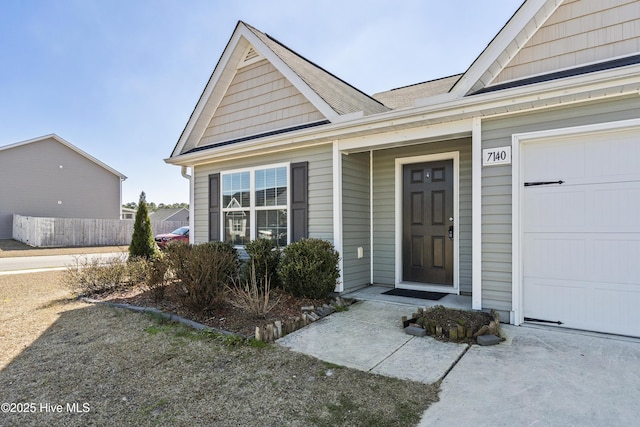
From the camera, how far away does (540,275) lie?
419cm

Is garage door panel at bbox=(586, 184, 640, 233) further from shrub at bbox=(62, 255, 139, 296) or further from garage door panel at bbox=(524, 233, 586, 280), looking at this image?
shrub at bbox=(62, 255, 139, 296)

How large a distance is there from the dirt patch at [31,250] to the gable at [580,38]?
13.0 meters

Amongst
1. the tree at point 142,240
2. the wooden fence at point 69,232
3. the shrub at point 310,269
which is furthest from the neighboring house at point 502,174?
the wooden fence at point 69,232

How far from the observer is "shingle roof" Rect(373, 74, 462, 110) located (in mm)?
7688

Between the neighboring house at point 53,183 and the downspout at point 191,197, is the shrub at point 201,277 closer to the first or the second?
the downspout at point 191,197

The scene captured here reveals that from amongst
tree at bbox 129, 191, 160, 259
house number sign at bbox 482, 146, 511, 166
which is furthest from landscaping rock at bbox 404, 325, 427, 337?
tree at bbox 129, 191, 160, 259

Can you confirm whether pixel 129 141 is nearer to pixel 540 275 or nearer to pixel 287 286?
pixel 287 286

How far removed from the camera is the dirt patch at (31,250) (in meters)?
14.4

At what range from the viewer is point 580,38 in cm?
393

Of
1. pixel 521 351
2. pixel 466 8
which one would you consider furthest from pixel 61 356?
pixel 466 8

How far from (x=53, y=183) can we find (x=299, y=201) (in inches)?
830

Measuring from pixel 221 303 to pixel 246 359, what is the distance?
1.55 metres

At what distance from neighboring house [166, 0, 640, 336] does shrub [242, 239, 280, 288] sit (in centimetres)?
60

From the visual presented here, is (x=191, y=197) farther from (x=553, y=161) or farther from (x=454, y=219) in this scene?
(x=553, y=161)
